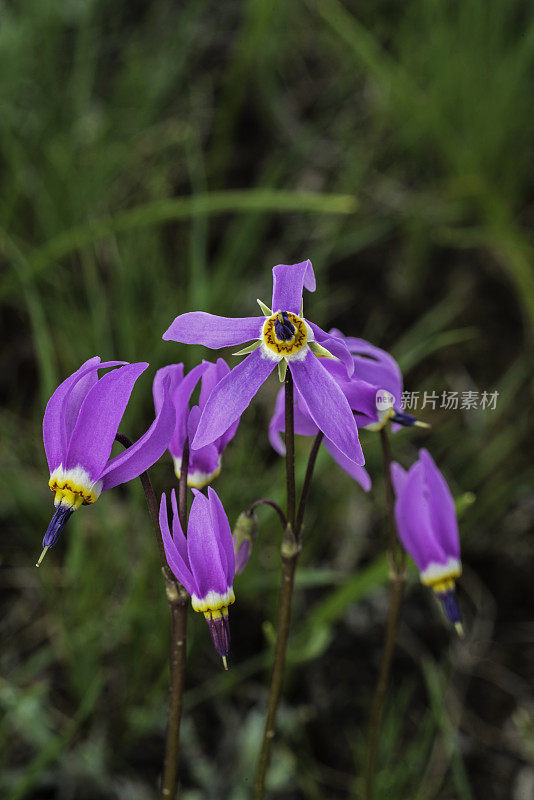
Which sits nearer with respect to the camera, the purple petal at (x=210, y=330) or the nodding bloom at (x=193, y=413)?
the purple petal at (x=210, y=330)

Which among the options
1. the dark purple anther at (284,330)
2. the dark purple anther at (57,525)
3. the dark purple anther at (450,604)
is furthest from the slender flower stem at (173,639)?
the dark purple anther at (450,604)

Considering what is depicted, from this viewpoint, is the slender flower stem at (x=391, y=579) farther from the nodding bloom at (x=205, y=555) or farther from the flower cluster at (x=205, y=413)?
the nodding bloom at (x=205, y=555)

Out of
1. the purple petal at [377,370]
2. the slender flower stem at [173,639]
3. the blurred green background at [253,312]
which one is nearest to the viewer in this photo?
the slender flower stem at [173,639]

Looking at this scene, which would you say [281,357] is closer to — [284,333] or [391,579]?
[284,333]

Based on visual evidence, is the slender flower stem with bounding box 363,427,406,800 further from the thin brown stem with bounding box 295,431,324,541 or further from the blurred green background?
the blurred green background

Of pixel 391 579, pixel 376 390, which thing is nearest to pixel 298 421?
pixel 376 390

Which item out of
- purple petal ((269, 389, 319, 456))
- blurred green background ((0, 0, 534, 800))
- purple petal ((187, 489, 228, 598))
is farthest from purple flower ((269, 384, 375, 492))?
blurred green background ((0, 0, 534, 800))
